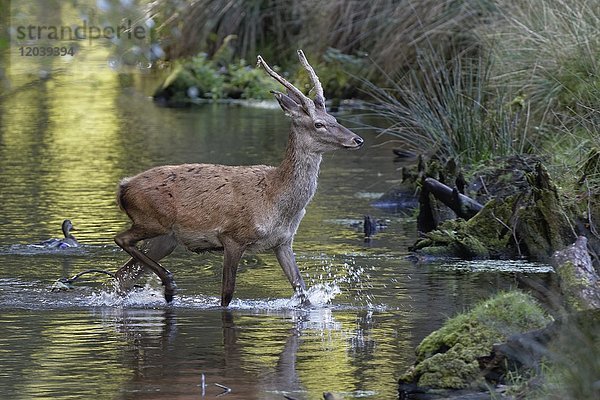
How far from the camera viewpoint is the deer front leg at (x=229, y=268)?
10070mm

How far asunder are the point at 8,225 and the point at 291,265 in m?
4.59

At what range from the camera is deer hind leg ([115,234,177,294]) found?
35.3 feet

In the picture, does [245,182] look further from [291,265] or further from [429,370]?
[429,370]

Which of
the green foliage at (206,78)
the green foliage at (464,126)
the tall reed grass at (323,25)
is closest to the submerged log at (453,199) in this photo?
the green foliage at (464,126)

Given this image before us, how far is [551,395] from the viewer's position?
20.3 ft

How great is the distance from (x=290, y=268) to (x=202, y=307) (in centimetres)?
71

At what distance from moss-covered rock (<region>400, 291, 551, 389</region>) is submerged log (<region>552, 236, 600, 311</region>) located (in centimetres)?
19

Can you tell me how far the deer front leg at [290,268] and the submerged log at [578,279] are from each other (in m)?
2.70

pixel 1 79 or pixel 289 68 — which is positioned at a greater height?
pixel 289 68

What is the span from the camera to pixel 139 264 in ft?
35.3

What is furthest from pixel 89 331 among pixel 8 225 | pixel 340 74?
pixel 340 74

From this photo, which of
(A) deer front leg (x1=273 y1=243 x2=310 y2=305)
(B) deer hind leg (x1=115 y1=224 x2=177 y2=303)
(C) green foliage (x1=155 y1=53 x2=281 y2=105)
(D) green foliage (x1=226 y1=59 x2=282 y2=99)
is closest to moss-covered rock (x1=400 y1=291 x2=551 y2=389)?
(A) deer front leg (x1=273 y1=243 x2=310 y2=305)

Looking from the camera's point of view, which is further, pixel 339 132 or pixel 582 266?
pixel 339 132

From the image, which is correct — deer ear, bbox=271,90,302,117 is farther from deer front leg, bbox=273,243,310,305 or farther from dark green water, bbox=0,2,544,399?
dark green water, bbox=0,2,544,399
